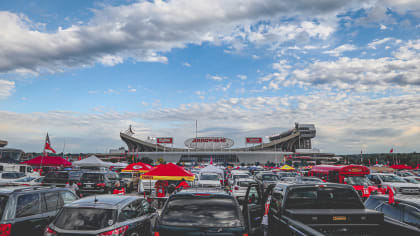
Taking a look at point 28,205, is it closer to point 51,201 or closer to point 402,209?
point 51,201

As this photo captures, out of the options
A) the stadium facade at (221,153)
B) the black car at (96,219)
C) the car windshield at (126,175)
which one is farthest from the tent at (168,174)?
the stadium facade at (221,153)

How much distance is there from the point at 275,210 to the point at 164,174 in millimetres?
9236

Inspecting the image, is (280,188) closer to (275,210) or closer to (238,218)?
(275,210)

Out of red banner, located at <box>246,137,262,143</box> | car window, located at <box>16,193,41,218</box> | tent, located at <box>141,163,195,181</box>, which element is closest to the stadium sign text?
red banner, located at <box>246,137,262,143</box>

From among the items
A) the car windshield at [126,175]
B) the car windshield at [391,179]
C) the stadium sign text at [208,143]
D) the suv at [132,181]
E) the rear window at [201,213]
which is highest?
the stadium sign text at [208,143]

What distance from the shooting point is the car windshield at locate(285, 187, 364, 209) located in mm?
6457

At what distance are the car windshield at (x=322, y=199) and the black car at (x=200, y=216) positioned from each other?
1.86 m

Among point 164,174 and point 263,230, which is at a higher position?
point 164,174

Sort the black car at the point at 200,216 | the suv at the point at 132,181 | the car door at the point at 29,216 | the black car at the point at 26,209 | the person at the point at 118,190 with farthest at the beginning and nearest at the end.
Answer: the suv at the point at 132,181, the person at the point at 118,190, the car door at the point at 29,216, the black car at the point at 26,209, the black car at the point at 200,216

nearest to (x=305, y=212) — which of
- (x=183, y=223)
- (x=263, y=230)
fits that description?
(x=183, y=223)

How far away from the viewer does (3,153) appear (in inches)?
3366

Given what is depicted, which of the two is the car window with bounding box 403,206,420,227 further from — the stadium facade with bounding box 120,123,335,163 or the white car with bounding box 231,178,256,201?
A: the stadium facade with bounding box 120,123,335,163

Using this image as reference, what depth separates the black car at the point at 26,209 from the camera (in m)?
5.94

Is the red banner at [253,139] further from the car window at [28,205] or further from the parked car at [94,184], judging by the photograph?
the car window at [28,205]
